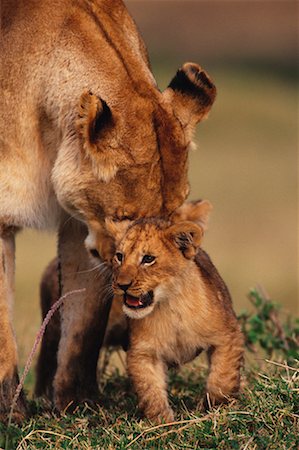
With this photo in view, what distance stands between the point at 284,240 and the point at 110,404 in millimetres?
8992

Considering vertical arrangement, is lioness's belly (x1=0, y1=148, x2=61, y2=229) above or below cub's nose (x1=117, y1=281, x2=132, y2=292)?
above

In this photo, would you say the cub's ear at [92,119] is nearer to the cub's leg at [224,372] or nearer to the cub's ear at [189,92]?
the cub's ear at [189,92]

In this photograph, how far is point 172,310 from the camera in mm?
5074

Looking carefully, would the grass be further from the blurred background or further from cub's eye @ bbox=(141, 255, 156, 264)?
the blurred background

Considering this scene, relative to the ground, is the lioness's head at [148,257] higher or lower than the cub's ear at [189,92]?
lower

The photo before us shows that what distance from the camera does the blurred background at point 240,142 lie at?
Result: 12.8 meters

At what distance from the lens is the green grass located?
459 centimetres

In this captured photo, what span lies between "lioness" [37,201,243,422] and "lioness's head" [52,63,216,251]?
11 centimetres

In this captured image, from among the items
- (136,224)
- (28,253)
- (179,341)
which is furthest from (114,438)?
(28,253)

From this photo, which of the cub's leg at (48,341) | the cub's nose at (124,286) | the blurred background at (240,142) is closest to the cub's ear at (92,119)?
the cub's nose at (124,286)

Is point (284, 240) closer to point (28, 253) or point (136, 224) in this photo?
point (28, 253)

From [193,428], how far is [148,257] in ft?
2.43

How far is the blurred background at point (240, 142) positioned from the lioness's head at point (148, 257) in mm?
2312

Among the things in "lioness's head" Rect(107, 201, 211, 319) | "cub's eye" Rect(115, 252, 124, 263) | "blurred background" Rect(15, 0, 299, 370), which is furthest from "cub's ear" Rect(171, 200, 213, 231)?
"blurred background" Rect(15, 0, 299, 370)
